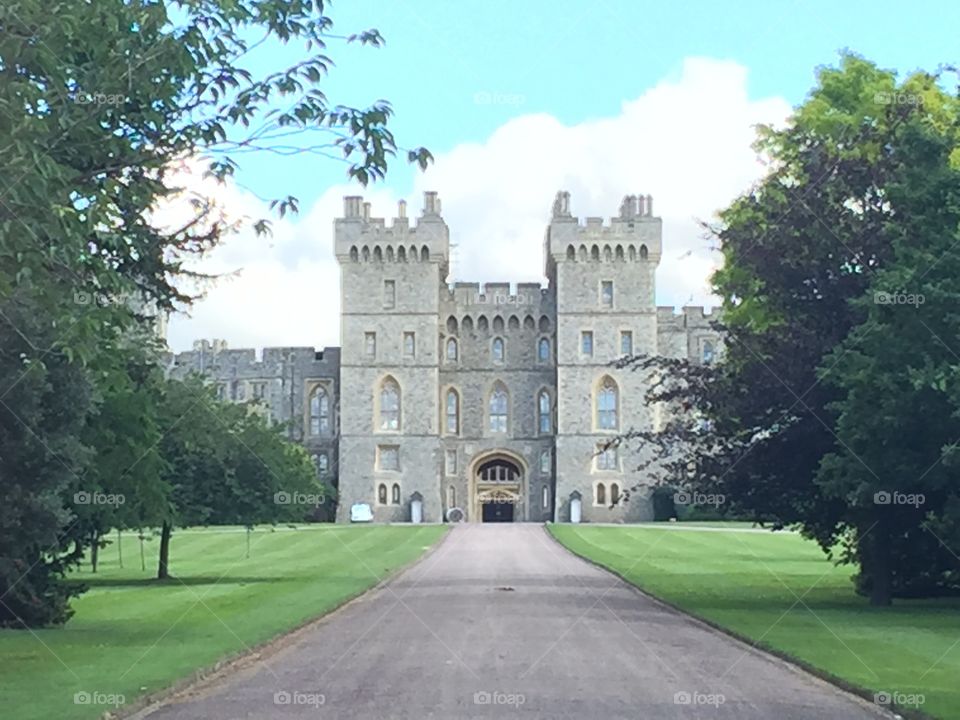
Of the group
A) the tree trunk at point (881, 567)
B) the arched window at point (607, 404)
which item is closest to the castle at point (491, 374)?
the arched window at point (607, 404)

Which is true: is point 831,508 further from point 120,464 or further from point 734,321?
point 120,464

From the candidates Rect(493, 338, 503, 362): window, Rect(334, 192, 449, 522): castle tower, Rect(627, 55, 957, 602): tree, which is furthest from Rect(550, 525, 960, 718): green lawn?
Rect(493, 338, 503, 362): window

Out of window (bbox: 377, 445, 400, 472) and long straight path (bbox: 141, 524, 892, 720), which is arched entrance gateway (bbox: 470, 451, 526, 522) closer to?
window (bbox: 377, 445, 400, 472)

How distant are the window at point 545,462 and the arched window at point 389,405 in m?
8.65

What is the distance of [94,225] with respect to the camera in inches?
442

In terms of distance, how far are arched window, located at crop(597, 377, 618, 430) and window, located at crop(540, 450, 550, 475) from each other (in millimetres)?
3759

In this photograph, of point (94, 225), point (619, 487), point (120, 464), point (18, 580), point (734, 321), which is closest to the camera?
point (94, 225)

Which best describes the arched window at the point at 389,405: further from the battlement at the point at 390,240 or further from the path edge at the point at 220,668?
the path edge at the point at 220,668

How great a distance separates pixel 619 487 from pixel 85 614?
5983 centimetres

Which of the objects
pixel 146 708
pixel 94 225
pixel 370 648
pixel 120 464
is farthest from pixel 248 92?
pixel 120 464

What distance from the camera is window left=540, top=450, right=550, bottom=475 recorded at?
85.9 metres

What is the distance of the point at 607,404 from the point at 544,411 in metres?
4.36

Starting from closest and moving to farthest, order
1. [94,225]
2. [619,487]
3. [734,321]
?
[94,225]
[734,321]
[619,487]

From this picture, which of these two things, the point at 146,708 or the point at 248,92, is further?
the point at 146,708
